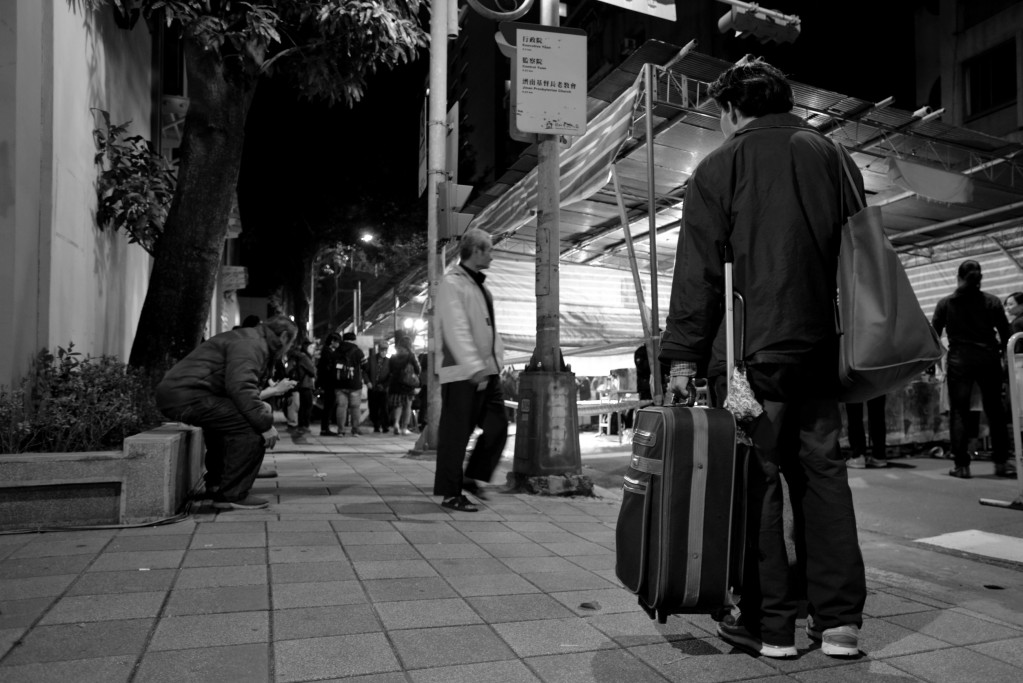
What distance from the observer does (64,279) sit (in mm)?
5973

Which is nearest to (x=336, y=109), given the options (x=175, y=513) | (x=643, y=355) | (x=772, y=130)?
(x=643, y=355)

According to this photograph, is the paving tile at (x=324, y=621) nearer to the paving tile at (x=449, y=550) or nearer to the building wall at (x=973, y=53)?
the paving tile at (x=449, y=550)

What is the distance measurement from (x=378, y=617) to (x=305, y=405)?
11.9 metres

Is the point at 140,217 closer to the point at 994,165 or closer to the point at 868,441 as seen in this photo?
the point at 868,441

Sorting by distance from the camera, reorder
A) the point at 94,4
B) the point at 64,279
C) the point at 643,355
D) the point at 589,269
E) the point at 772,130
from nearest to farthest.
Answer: the point at 772,130 → the point at 64,279 → the point at 94,4 → the point at 643,355 → the point at 589,269

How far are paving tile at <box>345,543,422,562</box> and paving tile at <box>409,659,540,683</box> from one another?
1.51 meters

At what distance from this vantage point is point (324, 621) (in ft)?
9.37

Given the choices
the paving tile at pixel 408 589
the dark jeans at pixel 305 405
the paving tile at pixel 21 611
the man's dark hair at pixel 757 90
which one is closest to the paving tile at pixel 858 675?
the paving tile at pixel 408 589

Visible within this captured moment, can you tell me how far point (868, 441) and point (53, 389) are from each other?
28.9 ft

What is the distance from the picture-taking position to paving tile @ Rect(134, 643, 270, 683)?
2.31 metres

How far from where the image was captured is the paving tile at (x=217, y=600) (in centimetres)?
298

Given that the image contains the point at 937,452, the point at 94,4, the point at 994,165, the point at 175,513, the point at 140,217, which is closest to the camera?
the point at 175,513

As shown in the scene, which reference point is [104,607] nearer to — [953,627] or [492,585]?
[492,585]

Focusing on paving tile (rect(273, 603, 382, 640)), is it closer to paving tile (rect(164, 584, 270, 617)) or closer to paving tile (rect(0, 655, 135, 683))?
paving tile (rect(164, 584, 270, 617))
